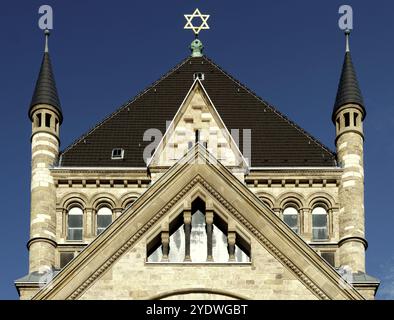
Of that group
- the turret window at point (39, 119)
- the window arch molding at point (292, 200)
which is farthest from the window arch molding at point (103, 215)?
the window arch molding at point (292, 200)

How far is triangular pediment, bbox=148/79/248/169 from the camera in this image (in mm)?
49875

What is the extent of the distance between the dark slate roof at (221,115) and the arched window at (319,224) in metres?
1.80

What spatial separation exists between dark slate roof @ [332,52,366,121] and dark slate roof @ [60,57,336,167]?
199 cm

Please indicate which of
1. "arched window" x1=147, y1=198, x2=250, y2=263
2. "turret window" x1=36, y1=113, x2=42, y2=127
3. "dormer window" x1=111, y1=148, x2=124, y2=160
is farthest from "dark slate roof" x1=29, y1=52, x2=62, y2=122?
"arched window" x1=147, y1=198, x2=250, y2=263

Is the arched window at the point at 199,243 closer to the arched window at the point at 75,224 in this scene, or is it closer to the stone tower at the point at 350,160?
the stone tower at the point at 350,160

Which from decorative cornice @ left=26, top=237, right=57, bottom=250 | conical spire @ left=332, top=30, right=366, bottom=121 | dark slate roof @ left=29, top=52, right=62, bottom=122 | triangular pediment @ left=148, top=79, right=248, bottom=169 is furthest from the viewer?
dark slate roof @ left=29, top=52, right=62, bottom=122

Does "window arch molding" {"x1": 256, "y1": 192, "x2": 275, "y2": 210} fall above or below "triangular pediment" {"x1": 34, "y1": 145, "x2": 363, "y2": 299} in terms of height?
above

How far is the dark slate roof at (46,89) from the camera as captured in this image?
55.7m

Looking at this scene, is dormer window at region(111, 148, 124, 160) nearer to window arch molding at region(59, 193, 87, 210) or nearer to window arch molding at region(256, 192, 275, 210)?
window arch molding at region(59, 193, 87, 210)

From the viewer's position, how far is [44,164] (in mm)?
55219

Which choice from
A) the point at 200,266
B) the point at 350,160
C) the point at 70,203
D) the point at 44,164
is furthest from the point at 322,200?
the point at 200,266

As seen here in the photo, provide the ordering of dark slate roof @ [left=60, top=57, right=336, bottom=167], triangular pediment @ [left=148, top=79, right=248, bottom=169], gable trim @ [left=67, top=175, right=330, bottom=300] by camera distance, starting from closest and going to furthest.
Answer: gable trim @ [left=67, top=175, right=330, bottom=300], triangular pediment @ [left=148, top=79, right=248, bottom=169], dark slate roof @ [left=60, top=57, right=336, bottom=167]
